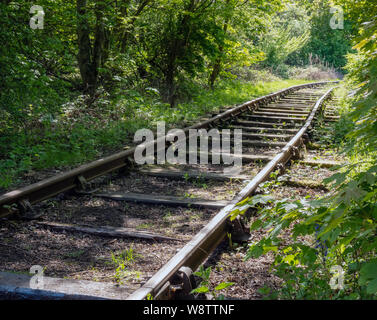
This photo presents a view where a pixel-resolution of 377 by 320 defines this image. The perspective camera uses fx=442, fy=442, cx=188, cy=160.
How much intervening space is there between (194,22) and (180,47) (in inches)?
33.8

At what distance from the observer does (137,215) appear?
157 inches

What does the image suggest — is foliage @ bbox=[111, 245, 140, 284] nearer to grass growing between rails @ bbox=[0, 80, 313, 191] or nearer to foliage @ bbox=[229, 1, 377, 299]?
foliage @ bbox=[229, 1, 377, 299]

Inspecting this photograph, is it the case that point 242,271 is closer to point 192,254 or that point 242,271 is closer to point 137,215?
point 192,254

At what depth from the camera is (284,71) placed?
32.6m

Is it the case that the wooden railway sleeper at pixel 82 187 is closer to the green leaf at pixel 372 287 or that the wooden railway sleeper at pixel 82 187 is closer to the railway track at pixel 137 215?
the railway track at pixel 137 215

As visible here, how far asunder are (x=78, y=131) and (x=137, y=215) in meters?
3.00

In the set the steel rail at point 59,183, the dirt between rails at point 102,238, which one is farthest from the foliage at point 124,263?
the steel rail at point 59,183

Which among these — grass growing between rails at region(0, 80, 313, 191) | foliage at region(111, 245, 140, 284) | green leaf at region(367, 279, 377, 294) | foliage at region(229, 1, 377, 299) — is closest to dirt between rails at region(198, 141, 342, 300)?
foliage at region(229, 1, 377, 299)

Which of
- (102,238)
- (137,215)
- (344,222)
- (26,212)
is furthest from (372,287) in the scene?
(26,212)

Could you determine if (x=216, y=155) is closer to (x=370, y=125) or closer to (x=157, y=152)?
(x=157, y=152)

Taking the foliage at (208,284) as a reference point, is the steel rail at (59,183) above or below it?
above

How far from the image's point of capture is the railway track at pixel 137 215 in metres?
2.48

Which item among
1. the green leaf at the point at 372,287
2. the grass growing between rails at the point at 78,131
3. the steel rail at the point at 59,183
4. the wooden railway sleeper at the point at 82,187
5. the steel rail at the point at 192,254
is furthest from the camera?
the grass growing between rails at the point at 78,131

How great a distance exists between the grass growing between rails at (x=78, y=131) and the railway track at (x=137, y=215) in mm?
591
